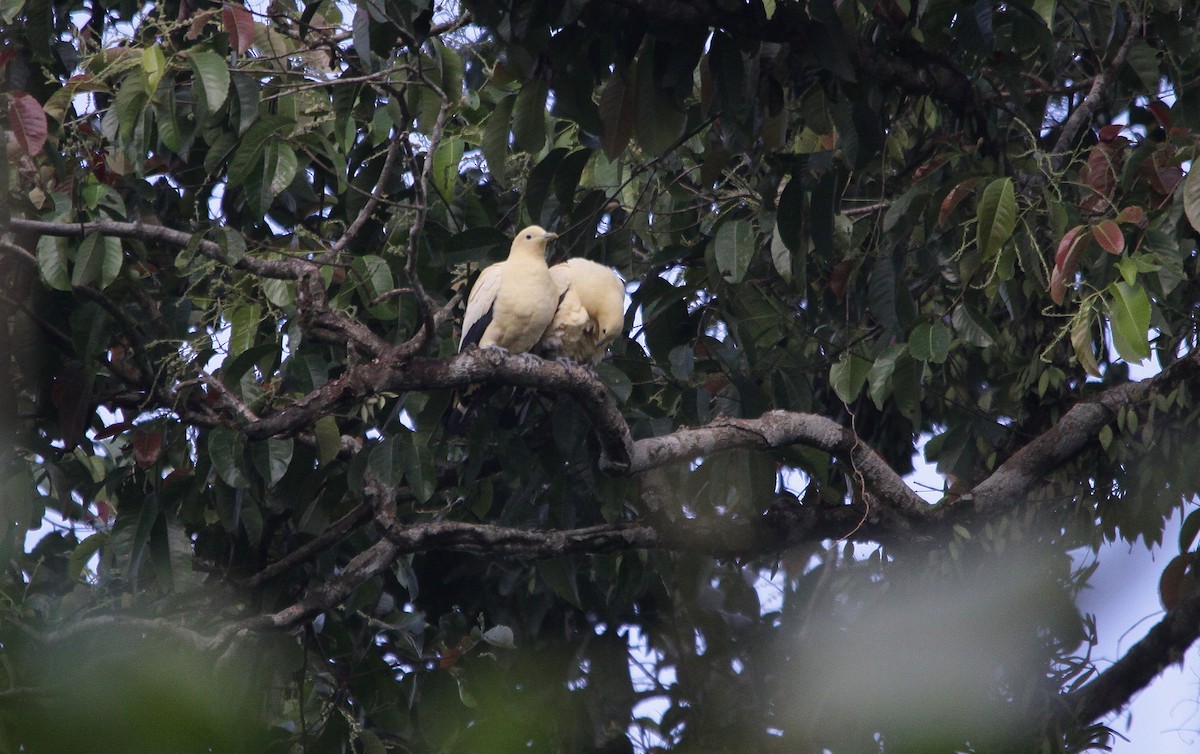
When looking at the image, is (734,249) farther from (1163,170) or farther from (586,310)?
(1163,170)

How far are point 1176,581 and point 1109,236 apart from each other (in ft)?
3.59

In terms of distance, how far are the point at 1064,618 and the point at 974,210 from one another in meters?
2.72

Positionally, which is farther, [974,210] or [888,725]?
[974,210]

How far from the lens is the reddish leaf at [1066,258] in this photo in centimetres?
306

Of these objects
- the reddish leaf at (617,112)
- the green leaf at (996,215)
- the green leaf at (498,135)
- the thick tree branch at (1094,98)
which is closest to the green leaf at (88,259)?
the green leaf at (498,135)

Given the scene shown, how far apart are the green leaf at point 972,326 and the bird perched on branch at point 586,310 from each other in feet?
3.96

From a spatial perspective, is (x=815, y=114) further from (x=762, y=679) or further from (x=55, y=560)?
(x=55, y=560)

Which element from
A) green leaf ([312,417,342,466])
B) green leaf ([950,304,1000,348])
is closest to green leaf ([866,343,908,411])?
green leaf ([950,304,1000,348])

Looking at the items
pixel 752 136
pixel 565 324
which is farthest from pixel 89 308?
pixel 752 136

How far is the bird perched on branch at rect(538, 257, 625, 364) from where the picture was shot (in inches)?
167

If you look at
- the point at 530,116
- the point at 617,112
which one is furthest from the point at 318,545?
the point at 617,112

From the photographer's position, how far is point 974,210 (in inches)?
153

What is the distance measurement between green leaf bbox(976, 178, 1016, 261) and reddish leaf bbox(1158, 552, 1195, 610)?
1042 mm

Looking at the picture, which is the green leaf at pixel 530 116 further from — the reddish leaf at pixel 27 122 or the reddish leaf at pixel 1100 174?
the reddish leaf at pixel 1100 174
